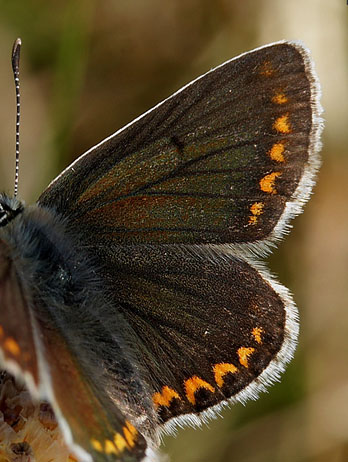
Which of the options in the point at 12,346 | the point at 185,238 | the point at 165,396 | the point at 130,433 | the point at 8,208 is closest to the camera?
the point at 12,346

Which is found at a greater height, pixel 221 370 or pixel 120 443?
pixel 221 370

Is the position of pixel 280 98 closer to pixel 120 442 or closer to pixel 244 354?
pixel 244 354

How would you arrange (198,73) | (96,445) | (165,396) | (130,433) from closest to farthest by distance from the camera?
(96,445) < (130,433) < (165,396) < (198,73)

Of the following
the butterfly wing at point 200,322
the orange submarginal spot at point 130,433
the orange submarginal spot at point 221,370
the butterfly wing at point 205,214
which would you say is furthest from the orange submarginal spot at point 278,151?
Answer: the orange submarginal spot at point 130,433

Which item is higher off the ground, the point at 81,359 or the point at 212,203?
the point at 212,203

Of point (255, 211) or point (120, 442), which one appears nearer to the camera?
point (120, 442)

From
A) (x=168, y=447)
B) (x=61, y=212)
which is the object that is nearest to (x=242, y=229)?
(x=61, y=212)

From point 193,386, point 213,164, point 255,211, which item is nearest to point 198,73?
point 213,164

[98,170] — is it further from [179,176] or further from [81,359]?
[81,359]
